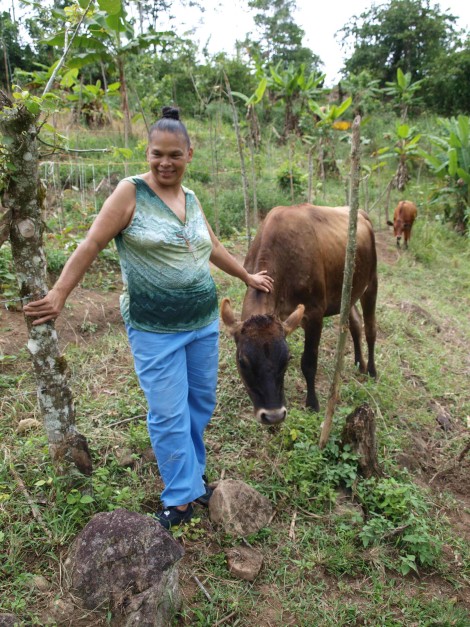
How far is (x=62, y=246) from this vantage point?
5820 mm

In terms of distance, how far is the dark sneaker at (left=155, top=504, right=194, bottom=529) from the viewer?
2771 mm

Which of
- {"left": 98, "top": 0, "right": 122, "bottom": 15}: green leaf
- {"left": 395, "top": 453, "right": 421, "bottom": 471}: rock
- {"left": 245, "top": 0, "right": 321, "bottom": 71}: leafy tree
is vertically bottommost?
{"left": 395, "top": 453, "right": 421, "bottom": 471}: rock

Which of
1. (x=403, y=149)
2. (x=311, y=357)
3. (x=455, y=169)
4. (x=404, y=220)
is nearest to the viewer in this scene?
(x=311, y=357)

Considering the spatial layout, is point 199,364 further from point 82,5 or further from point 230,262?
point 82,5

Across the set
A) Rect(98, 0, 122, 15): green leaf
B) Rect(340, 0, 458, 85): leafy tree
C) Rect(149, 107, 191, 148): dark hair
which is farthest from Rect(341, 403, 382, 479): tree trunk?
Rect(340, 0, 458, 85): leafy tree

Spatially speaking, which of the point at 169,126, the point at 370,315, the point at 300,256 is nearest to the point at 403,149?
the point at 370,315

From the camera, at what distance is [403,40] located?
82.6 ft

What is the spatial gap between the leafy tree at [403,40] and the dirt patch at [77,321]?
24.2 metres

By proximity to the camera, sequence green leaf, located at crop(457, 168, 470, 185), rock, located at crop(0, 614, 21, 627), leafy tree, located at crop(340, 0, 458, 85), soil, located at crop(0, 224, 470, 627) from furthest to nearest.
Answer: leafy tree, located at crop(340, 0, 458, 85), green leaf, located at crop(457, 168, 470, 185), soil, located at crop(0, 224, 470, 627), rock, located at crop(0, 614, 21, 627)

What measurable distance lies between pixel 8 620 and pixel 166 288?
1624mm

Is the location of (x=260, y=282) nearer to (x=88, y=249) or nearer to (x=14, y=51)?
(x=88, y=249)

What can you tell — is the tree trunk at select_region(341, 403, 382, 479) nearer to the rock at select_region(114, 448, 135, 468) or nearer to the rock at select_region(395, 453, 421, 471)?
the rock at select_region(395, 453, 421, 471)

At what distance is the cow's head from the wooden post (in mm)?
356

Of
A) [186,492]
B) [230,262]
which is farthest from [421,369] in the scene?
[186,492]
